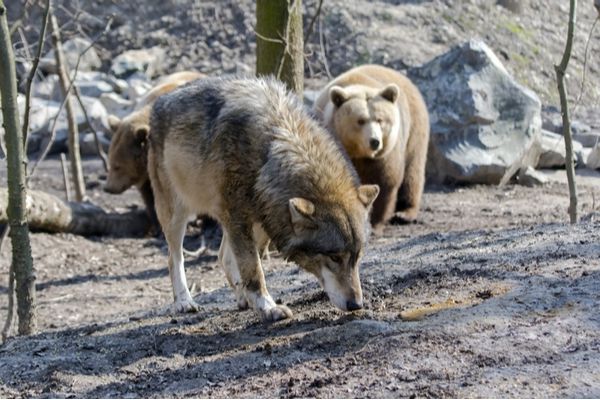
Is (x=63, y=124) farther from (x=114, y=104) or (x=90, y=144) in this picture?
(x=114, y=104)

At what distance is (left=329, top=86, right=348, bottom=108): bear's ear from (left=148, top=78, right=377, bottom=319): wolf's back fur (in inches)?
192

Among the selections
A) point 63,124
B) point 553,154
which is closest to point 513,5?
point 553,154

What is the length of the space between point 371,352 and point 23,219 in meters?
3.15

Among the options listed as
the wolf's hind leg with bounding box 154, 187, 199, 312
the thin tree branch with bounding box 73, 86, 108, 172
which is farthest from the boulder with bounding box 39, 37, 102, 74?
the wolf's hind leg with bounding box 154, 187, 199, 312

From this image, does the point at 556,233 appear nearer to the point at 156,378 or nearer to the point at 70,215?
the point at 156,378

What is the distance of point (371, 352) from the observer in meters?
5.34

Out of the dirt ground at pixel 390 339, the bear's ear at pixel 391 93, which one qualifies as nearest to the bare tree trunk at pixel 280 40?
the bear's ear at pixel 391 93

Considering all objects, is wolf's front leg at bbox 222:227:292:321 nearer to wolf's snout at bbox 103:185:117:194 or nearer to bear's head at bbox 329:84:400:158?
bear's head at bbox 329:84:400:158

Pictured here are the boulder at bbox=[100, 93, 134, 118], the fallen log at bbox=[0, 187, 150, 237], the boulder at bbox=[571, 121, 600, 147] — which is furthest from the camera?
the boulder at bbox=[100, 93, 134, 118]

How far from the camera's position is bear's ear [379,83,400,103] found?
39.8 ft

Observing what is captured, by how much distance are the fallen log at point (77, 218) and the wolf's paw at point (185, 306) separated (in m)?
4.58

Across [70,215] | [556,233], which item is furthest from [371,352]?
[70,215]

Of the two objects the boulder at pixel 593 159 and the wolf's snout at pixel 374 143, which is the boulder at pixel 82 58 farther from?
the wolf's snout at pixel 374 143

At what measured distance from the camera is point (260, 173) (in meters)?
6.49
